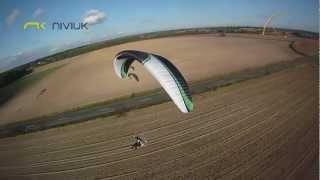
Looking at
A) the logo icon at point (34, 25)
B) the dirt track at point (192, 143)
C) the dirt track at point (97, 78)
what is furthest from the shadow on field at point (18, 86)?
the logo icon at point (34, 25)

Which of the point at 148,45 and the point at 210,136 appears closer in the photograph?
the point at 148,45

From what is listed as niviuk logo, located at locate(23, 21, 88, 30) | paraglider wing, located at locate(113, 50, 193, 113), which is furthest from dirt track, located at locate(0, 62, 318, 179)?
niviuk logo, located at locate(23, 21, 88, 30)

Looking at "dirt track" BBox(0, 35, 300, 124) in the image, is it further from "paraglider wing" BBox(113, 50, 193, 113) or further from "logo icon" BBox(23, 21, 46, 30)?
"logo icon" BBox(23, 21, 46, 30)

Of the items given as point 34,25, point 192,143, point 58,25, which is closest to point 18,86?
point 34,25

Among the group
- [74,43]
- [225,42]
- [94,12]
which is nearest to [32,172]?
[74,43]

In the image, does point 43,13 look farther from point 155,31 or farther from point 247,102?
point 247,102
